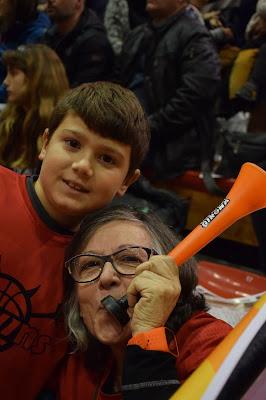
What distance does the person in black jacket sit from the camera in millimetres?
2232

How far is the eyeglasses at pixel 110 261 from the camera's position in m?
0.81

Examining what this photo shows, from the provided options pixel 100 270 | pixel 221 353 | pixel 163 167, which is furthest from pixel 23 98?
pixel 221 353

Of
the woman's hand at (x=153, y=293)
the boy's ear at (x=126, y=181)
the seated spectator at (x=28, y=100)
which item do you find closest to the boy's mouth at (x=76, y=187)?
the boy's ear at (x=126, y=181)

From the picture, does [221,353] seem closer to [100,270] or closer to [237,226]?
[100,270]

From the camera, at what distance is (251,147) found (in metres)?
2.18

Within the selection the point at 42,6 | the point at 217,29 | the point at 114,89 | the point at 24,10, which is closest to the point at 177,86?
the point at 217,29

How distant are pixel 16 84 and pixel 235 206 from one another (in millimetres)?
1404

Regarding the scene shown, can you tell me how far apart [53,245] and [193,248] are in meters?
0.30

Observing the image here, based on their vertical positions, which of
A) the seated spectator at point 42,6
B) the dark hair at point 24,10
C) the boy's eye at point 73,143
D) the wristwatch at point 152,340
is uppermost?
the boy's eye at point 73,143

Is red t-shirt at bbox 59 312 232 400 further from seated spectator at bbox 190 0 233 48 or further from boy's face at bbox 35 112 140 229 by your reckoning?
seated spectator at bbox 190 0 233 48

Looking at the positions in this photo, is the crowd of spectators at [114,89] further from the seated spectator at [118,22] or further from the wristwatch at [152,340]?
the wristwatch at [152,340]

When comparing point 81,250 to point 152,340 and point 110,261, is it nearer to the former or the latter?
point 110,261

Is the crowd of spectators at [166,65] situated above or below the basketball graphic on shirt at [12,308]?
below

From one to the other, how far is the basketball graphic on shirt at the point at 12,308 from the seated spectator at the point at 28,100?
0.92 metres
